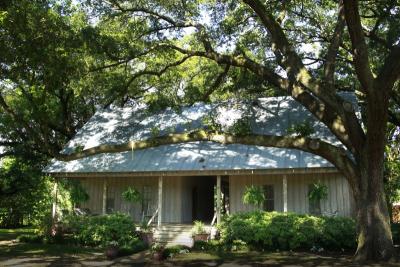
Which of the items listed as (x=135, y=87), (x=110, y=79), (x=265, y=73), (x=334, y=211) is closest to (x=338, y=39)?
(x=265, y=73)

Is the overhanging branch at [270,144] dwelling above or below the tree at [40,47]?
below

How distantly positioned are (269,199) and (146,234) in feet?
17.9

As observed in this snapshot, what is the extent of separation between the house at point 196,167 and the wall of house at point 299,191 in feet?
0.11

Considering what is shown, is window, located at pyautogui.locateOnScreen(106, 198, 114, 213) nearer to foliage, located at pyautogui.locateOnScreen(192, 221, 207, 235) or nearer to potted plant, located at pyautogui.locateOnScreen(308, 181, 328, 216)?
foliage, located at pyautogui.locateOnScreen(192, 221, 207, 235)

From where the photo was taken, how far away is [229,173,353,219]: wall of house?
58.8 ft

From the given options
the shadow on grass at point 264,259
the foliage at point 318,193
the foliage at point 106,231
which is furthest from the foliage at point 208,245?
the foliage at point 318,193

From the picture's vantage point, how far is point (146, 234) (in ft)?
58.9

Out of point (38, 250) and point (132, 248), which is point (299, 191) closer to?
point (132, 248)

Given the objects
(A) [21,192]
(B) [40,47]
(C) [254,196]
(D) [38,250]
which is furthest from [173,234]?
(A) [21,192]

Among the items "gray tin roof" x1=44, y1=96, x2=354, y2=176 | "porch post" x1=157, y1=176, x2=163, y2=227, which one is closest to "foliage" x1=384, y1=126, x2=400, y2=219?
"gray tin roof" x1=44, y1=96, x2=354, y2=176

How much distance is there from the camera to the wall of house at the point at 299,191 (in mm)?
17922

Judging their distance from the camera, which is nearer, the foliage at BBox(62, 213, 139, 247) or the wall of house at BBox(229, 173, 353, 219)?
the foliage at BBox(62, 213, 139, 247)

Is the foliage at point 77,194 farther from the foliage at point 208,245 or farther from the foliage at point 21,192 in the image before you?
the foliage at point 21,192

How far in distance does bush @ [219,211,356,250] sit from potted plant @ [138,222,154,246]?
10.1 feet
